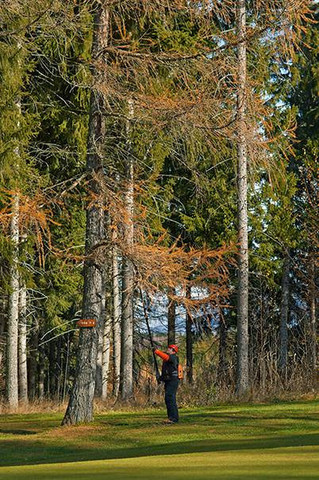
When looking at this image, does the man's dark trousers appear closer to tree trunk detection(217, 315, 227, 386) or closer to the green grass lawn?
the green grass lawn

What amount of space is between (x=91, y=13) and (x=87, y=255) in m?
5.74

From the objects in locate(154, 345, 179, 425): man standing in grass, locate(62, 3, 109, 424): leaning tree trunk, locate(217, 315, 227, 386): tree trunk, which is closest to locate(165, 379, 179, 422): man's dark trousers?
locate(154, 345, 179, 425): man standing in grass

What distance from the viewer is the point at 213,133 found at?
19141mm

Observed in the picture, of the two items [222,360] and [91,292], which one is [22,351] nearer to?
[222,360]

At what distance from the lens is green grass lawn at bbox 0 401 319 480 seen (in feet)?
32.9

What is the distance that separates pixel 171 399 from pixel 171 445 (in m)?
3.74

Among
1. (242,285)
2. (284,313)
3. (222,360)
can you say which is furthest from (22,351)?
(284,313)

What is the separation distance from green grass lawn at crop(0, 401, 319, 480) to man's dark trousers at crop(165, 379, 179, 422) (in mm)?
248

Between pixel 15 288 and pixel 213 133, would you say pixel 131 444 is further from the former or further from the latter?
pixel 15 288

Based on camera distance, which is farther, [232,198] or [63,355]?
[63,355]

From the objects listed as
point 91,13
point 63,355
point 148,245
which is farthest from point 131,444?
point 63,355

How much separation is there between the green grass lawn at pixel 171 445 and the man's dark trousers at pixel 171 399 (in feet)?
0.81

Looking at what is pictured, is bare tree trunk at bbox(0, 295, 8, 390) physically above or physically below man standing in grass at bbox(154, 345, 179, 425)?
above

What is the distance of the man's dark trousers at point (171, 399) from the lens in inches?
770
